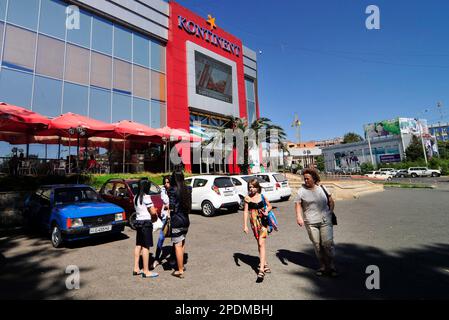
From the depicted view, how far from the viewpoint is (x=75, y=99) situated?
1670cm

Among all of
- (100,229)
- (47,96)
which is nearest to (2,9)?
(47,96)

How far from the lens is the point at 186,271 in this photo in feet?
15.1

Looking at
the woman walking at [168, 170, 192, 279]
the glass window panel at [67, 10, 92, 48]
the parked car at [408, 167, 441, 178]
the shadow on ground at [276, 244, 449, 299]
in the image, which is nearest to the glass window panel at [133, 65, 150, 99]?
the glass window panel at [67, 10, 92, 48]

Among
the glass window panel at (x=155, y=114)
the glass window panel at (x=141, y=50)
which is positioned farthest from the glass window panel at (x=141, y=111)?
the glass window panel at (x=141, y=50)

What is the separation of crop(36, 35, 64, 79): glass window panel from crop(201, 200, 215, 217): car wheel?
1318cm

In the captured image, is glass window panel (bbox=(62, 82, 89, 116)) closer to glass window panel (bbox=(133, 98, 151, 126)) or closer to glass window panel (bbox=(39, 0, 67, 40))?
glass window panel (bbox=(39, 0, 67, 40))

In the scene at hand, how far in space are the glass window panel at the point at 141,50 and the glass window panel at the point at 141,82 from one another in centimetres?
60

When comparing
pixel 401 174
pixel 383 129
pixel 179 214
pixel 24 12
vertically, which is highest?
pixel 383 129

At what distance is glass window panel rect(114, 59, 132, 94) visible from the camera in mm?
19156

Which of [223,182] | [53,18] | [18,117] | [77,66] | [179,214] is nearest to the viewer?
[179,214]

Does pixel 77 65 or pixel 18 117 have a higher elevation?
pixel 77 65

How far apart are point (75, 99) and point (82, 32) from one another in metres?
5.03

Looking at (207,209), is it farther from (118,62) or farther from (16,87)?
(118,62)

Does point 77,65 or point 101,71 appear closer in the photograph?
point 77,65
